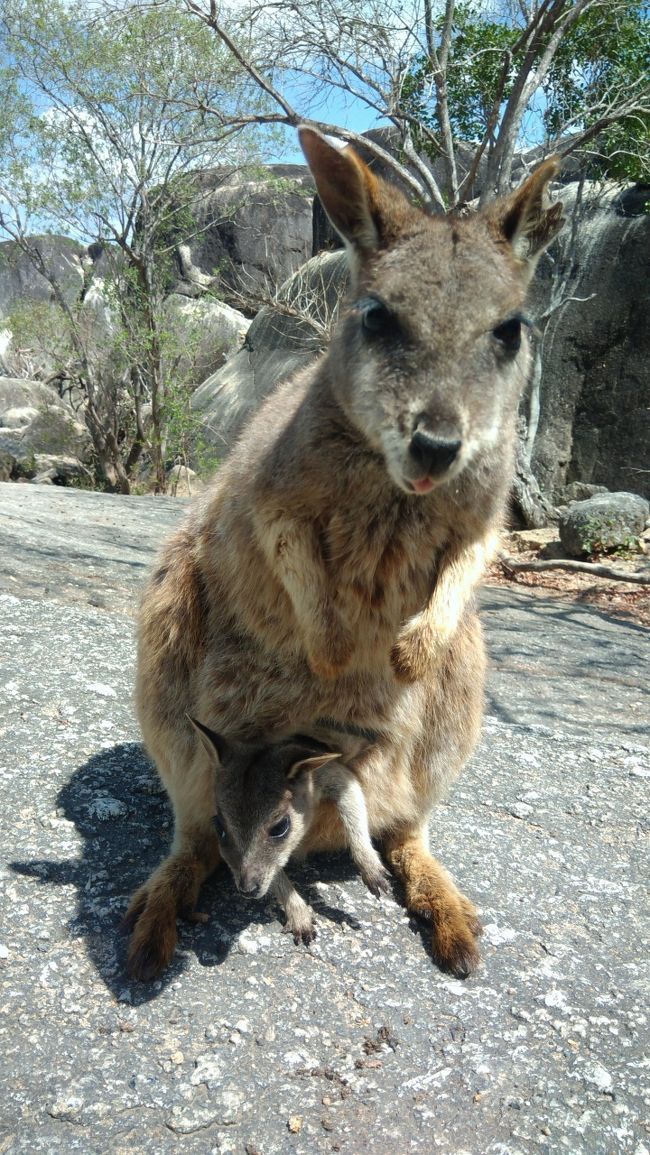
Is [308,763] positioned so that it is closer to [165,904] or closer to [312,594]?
[312,594]

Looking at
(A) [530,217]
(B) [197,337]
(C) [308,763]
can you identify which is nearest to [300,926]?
(C) [308,763]

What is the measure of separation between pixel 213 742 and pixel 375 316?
1.53 m

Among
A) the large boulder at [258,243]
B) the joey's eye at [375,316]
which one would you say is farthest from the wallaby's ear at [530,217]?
the large boulder at [258,243]

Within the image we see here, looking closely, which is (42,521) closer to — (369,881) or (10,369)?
(369,881)

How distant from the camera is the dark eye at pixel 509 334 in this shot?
A: 287 centimetres

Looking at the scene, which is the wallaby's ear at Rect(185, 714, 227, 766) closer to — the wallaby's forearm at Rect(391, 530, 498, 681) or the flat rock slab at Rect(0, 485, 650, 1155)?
the flat rock slab at Rect(0, 485, 650, 1155)

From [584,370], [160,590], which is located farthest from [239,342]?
[160,590]

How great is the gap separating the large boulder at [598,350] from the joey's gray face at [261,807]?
13.5m

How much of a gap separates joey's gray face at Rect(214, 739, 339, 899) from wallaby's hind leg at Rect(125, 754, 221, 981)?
0.61ft

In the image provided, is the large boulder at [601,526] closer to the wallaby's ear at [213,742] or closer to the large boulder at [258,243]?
the wallaby's ear at [213,742]

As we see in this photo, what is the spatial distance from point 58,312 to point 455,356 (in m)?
16.8

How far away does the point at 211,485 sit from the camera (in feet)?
13.1

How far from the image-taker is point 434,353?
2658 millimetres

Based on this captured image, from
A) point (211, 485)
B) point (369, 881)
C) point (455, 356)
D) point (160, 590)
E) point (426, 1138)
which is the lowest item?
point (426, 1138)
